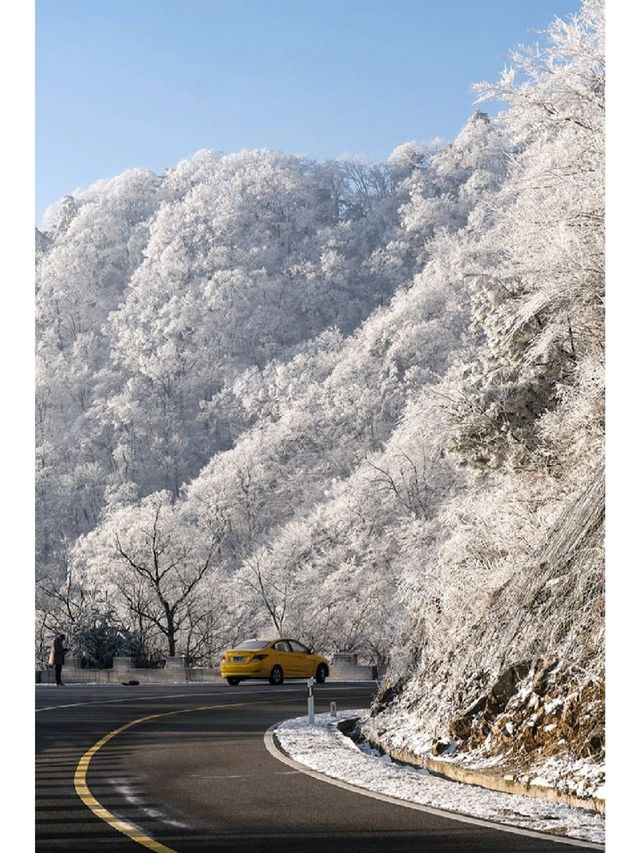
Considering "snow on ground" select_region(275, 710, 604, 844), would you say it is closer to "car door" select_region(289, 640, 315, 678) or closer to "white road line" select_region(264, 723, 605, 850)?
"white road line" select_region(264, 723, 605, 850)

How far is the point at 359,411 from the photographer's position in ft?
253

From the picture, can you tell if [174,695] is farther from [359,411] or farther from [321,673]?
[359,411]

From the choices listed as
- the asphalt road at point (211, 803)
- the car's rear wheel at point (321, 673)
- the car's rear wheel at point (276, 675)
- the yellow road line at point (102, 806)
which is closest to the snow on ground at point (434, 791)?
the asphalt road at point (211, 803)

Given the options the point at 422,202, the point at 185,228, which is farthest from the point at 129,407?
the point at 422,202

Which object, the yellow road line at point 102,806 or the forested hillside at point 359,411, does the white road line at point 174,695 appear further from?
the yellow road line at point 102,806

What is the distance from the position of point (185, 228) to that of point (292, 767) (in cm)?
11754

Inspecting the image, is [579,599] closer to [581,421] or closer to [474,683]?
[474,683]

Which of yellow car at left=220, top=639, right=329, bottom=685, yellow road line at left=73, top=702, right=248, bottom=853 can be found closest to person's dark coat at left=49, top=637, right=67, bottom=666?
yellow car at left=220, top=639, right=329, bottom=685

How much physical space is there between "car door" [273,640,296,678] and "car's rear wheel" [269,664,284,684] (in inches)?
5.8

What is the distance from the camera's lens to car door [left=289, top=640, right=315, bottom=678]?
3441 centimetres

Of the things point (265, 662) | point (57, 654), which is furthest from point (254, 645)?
point (57, 654)

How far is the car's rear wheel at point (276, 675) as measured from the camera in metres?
33.7

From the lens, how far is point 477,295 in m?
21.2

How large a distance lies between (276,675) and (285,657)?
60 cm
